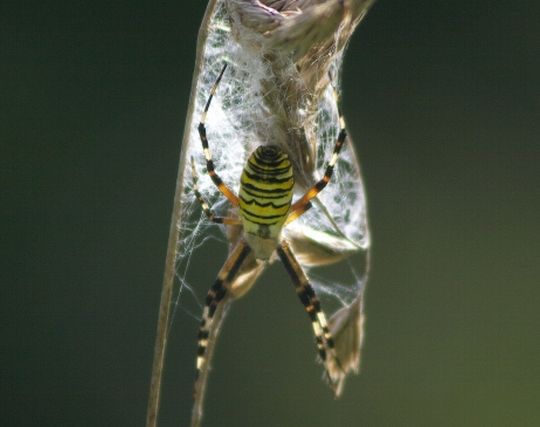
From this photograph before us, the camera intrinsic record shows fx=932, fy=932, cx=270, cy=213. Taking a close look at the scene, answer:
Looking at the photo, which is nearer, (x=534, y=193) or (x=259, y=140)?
(x=259, y=140)

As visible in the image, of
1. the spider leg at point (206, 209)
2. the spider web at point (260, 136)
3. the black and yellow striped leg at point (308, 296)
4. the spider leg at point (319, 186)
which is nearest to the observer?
the spider web at point (260, 136)

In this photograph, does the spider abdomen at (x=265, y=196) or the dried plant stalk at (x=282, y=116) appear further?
the spider abdomen at (x=265, y=196)

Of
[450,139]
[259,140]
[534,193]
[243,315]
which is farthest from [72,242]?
[259,140]

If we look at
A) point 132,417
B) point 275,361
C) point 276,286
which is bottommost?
point 132,417

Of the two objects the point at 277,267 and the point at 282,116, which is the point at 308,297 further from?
the point at 277,267

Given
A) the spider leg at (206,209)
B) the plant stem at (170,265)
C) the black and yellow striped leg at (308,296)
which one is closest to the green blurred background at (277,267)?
the black and yellow striped leg at (308,296)

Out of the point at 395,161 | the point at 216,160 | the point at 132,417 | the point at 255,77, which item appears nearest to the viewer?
the point at 255,77

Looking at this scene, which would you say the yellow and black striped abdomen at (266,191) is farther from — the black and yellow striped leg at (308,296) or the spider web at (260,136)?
the black and yellow striped leg at (308,296)

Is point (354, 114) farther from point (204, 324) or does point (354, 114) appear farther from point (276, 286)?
point (204, 324)

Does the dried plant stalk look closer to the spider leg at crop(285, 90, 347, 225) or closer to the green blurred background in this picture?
the spider leg at crop(285, 90, 347, 225)
